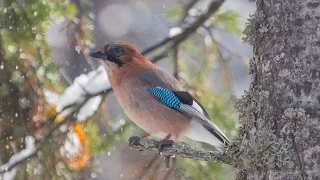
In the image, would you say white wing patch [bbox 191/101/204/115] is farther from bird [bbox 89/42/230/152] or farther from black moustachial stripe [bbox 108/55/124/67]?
black moustachial stripe [bbox 108/55/124/67]

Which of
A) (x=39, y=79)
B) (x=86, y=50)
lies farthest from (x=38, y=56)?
(x=86, y=50)

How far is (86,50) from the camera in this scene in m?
4.04

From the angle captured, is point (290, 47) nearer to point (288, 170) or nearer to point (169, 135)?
point (288, 170)

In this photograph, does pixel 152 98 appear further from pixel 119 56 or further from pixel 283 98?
pixel 283 98

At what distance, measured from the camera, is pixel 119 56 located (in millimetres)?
3826

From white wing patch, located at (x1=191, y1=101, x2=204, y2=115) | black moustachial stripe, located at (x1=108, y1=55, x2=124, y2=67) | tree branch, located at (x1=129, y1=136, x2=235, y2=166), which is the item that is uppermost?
black moustachial stripe, located at (x1=108, y1=55, x2=124, y2=67)

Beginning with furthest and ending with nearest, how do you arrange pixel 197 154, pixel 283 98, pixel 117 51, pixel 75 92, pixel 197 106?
pixel 75 92
pixel 117 51
pixel 197 106
pixel 197 154
pixel 283 98

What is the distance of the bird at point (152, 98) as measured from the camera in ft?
11.7

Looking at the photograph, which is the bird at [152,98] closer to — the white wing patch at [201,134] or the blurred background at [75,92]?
the white wing patch at [201,134]

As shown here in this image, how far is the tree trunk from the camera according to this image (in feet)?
7.27

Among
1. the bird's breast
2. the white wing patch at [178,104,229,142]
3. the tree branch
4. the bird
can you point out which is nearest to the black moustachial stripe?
the bird

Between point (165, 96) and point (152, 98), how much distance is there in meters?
0.07

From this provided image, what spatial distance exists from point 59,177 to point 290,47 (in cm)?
176

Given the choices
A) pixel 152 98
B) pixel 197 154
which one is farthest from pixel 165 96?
pixel 197 154
